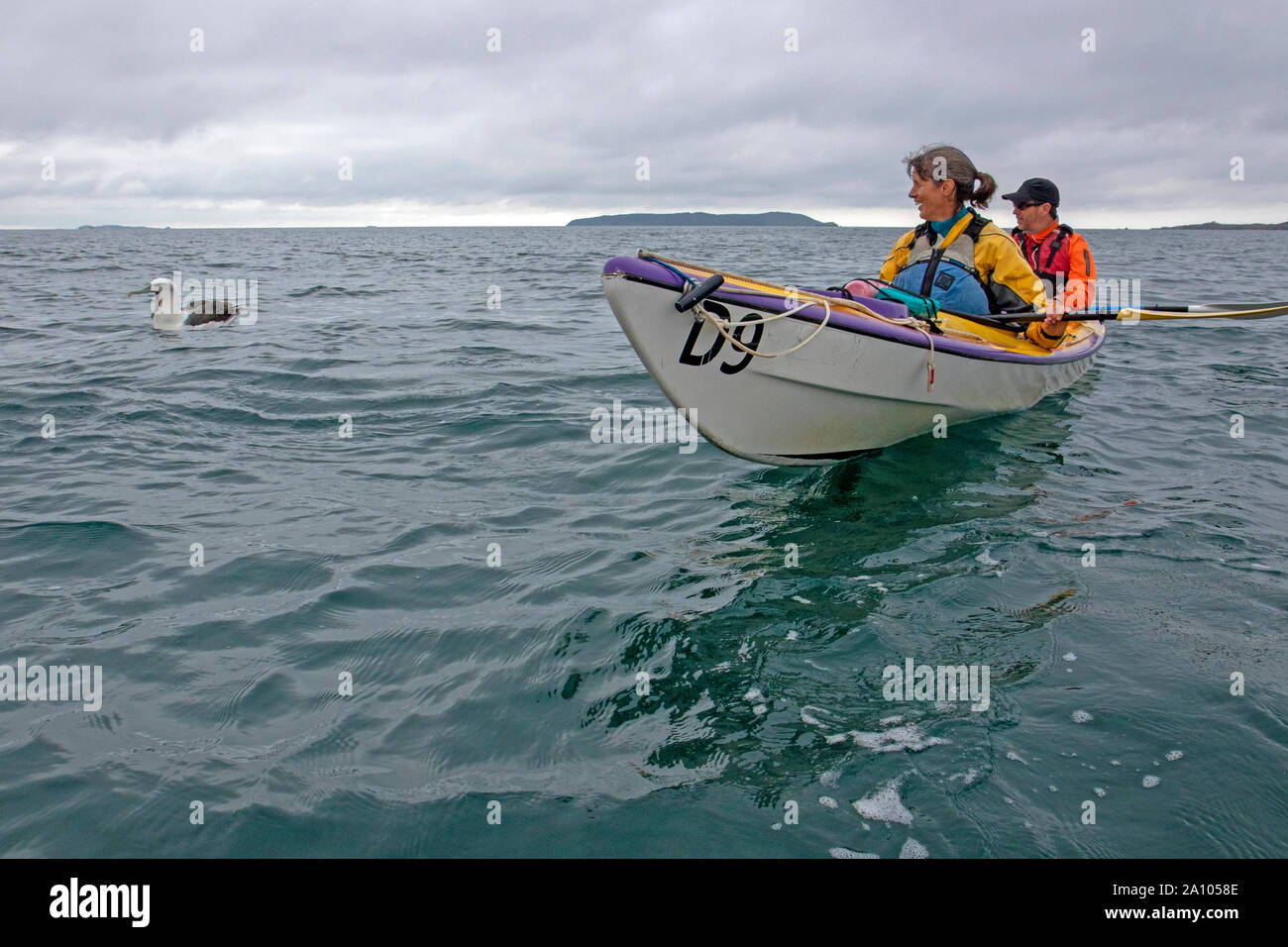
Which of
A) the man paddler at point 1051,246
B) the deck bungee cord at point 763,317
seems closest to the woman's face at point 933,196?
the deck bungee cord at point 763,317

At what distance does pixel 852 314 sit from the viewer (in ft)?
19.4

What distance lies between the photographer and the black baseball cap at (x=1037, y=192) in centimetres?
962

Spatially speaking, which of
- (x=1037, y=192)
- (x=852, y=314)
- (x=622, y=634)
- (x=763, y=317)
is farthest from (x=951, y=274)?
(x=622, y=634)

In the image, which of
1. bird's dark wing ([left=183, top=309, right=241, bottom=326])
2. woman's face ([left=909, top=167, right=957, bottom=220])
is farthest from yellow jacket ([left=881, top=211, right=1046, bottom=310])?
bird's dark wing ([left=183, top=309, right=241, bottom=326])

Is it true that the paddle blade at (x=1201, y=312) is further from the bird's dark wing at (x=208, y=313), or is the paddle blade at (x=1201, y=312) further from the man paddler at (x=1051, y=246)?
the bird's dark wing at (x=208, y=313)

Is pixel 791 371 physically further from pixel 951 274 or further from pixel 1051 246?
pixel 1051 246

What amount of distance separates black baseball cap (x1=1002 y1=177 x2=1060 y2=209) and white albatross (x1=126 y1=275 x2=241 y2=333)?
12.1 m

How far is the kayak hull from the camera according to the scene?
525 cm

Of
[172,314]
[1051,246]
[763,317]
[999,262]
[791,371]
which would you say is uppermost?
[1051,246]

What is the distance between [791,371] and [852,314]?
596 mm
